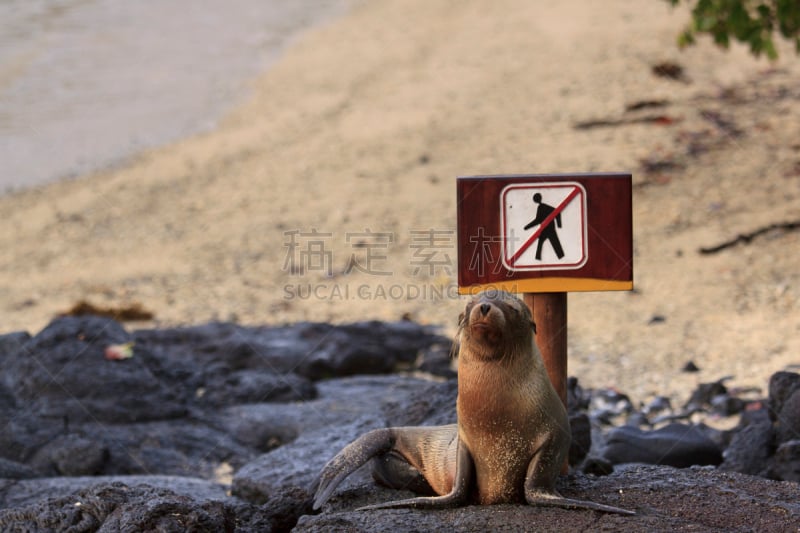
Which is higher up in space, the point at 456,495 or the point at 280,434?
the point at 456,495

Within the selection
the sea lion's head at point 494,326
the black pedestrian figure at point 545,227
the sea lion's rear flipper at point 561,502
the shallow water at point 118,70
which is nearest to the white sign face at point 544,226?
the black pedestrian figure at point 545,227

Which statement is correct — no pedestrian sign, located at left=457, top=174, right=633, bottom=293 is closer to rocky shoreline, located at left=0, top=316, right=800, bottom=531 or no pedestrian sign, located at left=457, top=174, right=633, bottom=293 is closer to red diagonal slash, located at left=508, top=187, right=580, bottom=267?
red diagonal slash, located at left=508, top=187, right=580, bottom=267

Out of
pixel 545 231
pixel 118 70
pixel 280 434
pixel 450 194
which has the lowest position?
pixel 280 434

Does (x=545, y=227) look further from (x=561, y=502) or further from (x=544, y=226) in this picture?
(x=561, y=502)

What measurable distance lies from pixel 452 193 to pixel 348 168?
1848 mm

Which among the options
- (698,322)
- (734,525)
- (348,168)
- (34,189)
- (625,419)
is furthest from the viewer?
(34,189)

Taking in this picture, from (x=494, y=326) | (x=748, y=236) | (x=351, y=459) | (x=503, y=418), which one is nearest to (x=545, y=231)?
(x=494, y=326)

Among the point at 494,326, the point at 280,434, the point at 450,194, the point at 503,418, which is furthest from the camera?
the point at 450,194

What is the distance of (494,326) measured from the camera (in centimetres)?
363

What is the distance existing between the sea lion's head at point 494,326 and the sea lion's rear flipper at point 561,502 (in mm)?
511

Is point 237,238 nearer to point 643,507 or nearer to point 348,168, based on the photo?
point 348,168

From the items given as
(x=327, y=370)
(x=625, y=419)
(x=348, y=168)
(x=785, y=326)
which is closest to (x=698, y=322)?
(x=785, y=326)

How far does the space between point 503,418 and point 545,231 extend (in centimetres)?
81

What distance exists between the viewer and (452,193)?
12.2 meters
